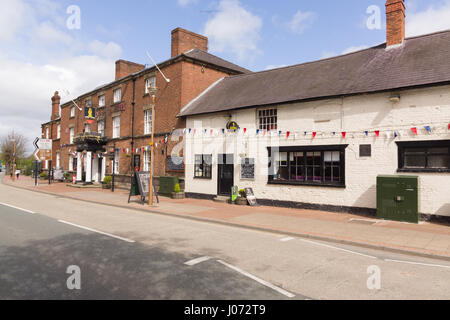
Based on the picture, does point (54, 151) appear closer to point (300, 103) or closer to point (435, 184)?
point (300, 103)

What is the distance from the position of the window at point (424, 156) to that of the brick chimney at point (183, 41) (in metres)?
16.9

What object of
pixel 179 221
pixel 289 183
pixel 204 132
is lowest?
pixel 179 221

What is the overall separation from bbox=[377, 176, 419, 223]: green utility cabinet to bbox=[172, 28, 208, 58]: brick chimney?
1730cm

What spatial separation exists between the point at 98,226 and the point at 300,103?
401 inches

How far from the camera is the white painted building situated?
11359 mm

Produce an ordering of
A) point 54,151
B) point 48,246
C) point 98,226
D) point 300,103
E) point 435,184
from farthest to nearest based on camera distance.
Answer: point 54,151
point 300,103
point 435,184
point 98,226
point 48,246

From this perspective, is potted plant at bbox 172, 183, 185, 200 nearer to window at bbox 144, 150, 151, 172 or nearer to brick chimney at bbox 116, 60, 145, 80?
window at bbox 144, 150, 151, 172

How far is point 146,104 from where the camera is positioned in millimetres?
23422

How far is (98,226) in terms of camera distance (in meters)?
9.75

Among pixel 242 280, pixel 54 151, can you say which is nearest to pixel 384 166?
pixel 242 280

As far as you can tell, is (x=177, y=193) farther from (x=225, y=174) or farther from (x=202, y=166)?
(x=225, y=174)

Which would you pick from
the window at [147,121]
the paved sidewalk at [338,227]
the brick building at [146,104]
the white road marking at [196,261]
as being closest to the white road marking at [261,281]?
the white road marking at [196,261]

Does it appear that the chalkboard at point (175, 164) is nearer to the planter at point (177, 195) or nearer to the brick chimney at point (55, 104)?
the planter at point (177, 195)

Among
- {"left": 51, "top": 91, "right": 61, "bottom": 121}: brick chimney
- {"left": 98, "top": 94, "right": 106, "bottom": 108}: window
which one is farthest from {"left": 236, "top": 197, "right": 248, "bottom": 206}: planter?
{"left": 51, "top": 91, "right": 61, "bottom": 121}: brick chimney
